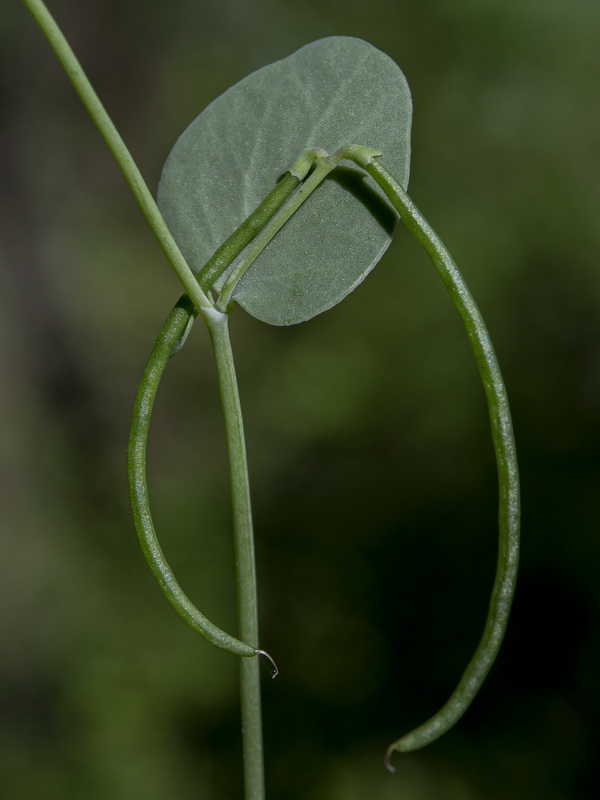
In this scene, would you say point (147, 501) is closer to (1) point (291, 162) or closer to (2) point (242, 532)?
(2) point (242, 532)

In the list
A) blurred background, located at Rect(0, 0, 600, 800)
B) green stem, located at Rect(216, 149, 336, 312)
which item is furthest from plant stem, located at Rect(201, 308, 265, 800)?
blurred background, located at Rect(0, 0, 600, 800)

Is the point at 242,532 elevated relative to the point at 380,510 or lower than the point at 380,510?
lower

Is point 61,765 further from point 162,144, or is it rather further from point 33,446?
point 162,144

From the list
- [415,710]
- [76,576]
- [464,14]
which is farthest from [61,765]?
[464,14]

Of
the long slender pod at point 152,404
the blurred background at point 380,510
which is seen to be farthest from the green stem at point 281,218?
the blurred background at point 380,510

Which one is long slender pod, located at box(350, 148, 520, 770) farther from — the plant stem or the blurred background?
the blurred background

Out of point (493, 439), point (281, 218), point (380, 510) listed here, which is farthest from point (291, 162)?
point (380, 510)
